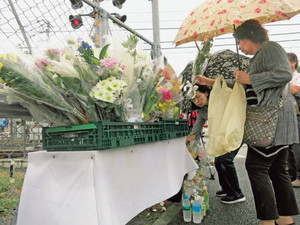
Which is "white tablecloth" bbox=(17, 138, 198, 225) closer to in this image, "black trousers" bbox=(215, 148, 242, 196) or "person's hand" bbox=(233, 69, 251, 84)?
"person's hand" bbox=(233, 69, 251, 84)

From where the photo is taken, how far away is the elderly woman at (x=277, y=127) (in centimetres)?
198

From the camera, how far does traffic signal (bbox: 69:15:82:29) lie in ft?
8.44

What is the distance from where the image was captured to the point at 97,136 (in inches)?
51.4

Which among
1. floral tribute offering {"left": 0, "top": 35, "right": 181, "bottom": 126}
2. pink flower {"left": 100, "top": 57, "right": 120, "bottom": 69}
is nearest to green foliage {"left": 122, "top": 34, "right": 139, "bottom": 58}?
floral tribute offering {"left": 0, "top": 35, "right": 181, "bottom": 126}

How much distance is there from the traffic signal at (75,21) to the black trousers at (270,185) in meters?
2.16

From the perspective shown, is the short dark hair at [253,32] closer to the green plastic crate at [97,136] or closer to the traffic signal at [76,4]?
the green plastic crate at [97,136]

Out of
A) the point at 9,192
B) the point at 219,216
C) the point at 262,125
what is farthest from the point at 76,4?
the point at 219,216

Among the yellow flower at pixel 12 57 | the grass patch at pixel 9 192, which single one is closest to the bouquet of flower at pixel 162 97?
the yellow flower at pixel 12 57

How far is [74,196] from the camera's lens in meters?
1.31

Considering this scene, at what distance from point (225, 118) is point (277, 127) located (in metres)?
0.42

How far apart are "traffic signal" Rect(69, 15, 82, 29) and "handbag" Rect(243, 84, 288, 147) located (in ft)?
6.50

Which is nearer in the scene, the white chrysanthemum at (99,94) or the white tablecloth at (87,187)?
the white tablecloth at (87,187)

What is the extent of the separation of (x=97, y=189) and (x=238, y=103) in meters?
1.44

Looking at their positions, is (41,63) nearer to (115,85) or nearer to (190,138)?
(115,85)
